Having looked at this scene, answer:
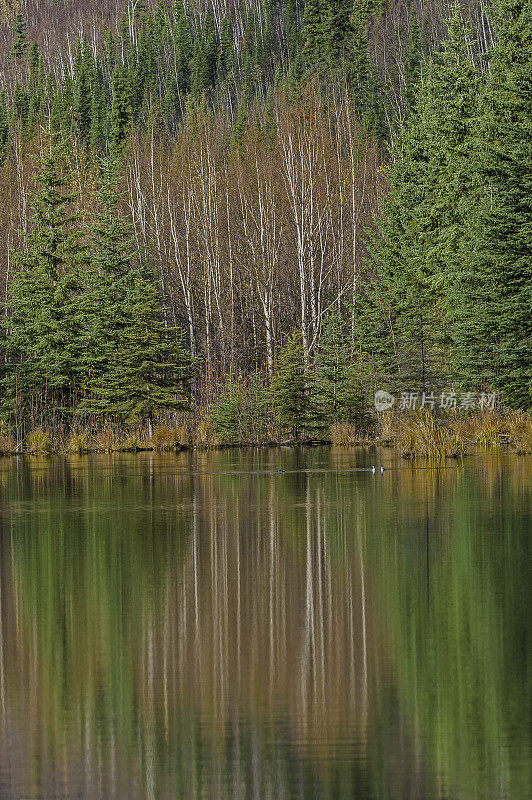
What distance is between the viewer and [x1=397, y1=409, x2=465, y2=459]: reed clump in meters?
27.4

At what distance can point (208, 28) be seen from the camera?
372 ft

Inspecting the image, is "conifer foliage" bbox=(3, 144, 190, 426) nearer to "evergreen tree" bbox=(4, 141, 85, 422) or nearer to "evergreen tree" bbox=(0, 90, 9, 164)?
"evergreen tree" bbox=(4, 141, 85, 422)

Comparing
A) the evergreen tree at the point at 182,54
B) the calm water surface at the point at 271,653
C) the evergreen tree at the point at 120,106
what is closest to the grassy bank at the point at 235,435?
the calm water surface at the point at 271,653

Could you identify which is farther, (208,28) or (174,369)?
(208,28)

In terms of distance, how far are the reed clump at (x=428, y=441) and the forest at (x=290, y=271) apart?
3.29m

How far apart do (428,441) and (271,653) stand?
763 inches

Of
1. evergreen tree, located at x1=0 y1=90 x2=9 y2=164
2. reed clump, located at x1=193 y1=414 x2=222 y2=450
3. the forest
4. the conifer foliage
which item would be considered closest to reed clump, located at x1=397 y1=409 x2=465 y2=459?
the forest

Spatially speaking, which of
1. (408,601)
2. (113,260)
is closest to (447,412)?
(113,260)

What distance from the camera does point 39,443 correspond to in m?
35.8

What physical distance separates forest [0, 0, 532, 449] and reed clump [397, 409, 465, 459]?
3288 millimetres

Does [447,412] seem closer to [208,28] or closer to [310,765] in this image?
[310,765]

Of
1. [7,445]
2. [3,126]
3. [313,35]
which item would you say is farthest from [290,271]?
[3,126]

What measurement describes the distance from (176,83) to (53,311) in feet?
215

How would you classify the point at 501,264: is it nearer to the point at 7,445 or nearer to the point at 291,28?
the point at 7,445
